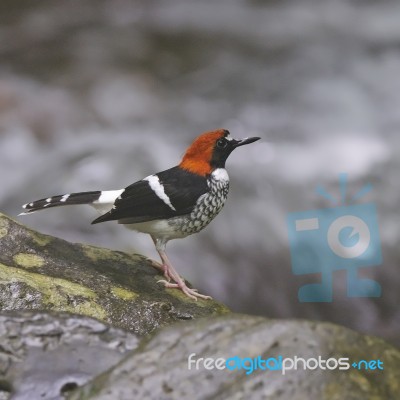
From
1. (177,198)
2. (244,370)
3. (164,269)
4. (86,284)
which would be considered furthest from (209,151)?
(244,370)

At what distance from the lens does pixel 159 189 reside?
13.1 ft

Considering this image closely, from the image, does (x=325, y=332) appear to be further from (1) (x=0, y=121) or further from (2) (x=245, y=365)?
(1) (x=0, y=121)

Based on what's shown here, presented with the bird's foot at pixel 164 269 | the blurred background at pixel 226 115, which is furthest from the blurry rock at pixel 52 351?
the blurred background at pixel 226 115

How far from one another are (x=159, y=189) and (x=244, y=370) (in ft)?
6.64

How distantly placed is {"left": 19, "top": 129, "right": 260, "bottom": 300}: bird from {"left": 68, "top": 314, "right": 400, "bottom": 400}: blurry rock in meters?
1.74

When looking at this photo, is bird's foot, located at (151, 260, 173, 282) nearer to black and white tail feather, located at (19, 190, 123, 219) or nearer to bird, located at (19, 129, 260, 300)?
bird, located at (19, 129, 260, 300)

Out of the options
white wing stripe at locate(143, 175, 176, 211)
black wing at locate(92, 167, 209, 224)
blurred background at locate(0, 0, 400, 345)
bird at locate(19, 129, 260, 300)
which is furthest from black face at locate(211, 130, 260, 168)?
blurred background at locate(0, 0, 400, 345)

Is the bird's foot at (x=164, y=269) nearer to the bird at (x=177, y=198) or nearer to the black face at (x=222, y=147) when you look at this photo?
the bird at (x=177, y=198)

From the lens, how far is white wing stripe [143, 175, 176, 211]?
3.95 m

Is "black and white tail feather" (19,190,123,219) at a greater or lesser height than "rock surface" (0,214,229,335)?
greater

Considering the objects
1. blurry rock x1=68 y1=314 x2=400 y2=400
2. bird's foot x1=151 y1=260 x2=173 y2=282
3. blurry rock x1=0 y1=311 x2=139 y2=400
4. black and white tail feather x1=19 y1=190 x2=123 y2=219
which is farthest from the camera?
bird's foot x1=151 y1=260 x2=173 y2=282

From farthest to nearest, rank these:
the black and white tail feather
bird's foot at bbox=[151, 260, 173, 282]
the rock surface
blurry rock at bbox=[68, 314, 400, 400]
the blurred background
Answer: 1. the blurred background
2. bird's foot at bbox=[151, 260, 173, 282]
3. the black and white tail feather
4. the rock surface
5. blurry rock at bbox=[68, 314, 400, 400]

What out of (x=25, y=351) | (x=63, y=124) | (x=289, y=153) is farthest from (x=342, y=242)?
(x=25, y=351)

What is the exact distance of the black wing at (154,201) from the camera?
395 cm
